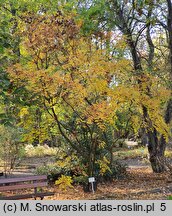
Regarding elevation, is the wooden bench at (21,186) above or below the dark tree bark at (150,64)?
below

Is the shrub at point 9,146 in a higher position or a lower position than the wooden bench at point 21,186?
higher

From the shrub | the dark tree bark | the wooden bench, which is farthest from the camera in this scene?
the shrub

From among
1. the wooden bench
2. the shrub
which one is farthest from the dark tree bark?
the wooden bench

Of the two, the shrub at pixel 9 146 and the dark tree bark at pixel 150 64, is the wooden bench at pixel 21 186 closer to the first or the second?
the shrub at pixel 9 146

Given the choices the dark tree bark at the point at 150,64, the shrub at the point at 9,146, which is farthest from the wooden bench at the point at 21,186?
the dark tree bark at the point at 150,64

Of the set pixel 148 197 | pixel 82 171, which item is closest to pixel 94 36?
pixel 82 171

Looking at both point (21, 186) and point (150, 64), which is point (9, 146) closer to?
point (21, 186)

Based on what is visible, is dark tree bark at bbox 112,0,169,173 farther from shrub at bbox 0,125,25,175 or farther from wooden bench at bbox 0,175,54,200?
wooden bench at bbox 0,175,54,200

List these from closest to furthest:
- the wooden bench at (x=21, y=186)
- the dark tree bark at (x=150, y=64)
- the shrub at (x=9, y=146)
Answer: the wooden bench at (x=21, y=186) < the dark tree bark at (x=150, y=64) < the shrub at (x=9, y=146)

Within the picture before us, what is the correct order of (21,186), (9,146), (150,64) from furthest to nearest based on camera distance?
1. (9,146)
2. (150,64)
3. (21,186)

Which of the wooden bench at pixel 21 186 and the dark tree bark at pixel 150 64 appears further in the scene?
the dark tree bark at pixel 150 64

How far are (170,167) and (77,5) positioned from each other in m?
5.92

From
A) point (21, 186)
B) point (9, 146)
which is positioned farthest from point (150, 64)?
point (21, 186)

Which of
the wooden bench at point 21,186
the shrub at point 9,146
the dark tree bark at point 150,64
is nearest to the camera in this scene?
the wooden bench at point 21,186
